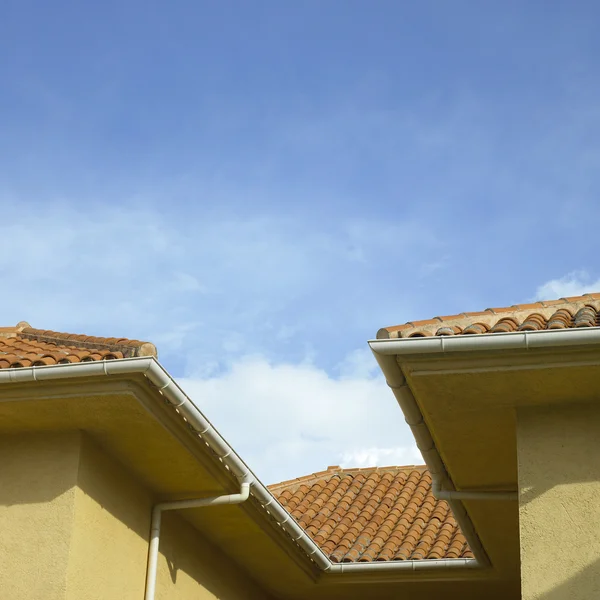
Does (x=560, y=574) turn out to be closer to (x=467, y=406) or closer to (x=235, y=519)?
(x=467, y=406)

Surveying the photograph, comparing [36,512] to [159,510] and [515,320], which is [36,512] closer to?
[159,510]

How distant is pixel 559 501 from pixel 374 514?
5.70 m

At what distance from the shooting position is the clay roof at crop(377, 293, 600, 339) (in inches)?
261

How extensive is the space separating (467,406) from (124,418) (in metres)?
2.54

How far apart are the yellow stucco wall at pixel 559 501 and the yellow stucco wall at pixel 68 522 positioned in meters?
3.19

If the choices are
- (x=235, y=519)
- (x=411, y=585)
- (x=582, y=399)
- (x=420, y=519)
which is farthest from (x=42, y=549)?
(x=420, y=519)

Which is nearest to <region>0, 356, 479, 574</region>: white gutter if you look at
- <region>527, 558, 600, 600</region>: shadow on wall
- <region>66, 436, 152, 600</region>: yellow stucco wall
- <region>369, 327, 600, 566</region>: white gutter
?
<region>66, 436, 152, 600</region>: yellow stucco wall

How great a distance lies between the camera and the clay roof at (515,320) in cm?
662

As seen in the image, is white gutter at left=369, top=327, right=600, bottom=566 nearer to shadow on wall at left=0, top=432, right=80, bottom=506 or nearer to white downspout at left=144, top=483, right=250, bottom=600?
white downspout at left=144, top=483, right=250, bottom=600

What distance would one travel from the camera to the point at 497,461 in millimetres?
7980

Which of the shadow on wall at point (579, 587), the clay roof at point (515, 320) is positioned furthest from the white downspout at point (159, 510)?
the shadow on wall at point (579, 587)

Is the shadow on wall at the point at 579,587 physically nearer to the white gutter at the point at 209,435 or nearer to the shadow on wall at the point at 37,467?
the white gutter at the point at 209,435

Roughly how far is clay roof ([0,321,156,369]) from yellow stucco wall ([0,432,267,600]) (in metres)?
0.69

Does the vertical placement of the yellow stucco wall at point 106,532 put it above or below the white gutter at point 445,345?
below
